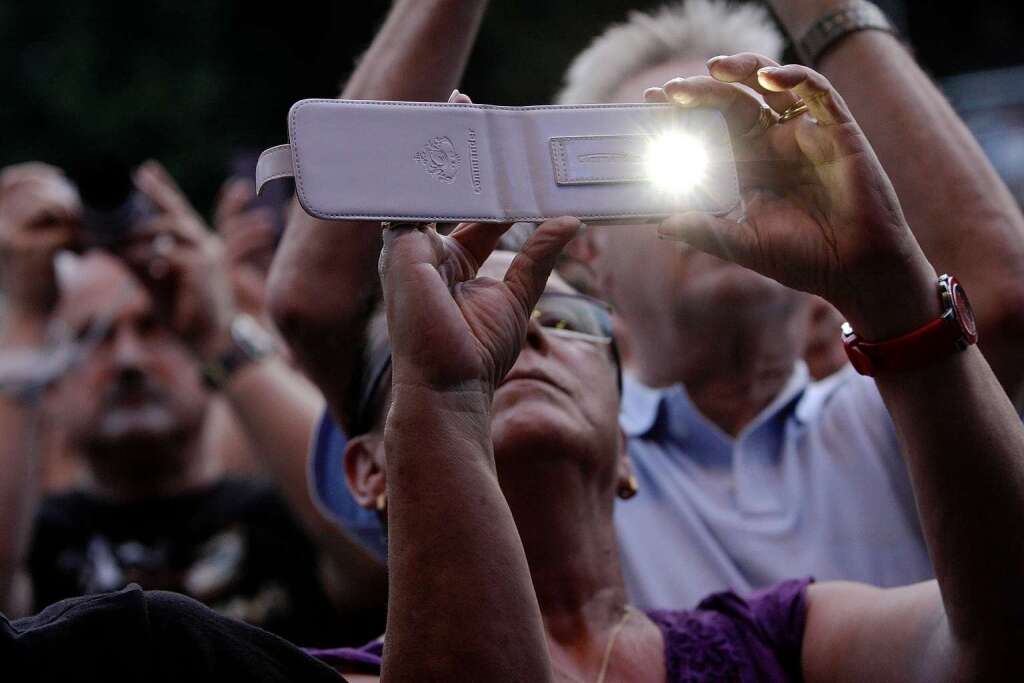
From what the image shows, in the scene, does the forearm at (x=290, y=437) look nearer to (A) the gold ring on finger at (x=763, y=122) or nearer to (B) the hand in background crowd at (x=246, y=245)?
(B) the hand in background crowd at (x=246, y=245)

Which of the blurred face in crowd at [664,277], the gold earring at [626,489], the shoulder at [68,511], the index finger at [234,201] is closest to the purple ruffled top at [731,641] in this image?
the gold earring at [626,489]

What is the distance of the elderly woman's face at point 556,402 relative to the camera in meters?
1.82

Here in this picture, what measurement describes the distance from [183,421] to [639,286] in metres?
1.38

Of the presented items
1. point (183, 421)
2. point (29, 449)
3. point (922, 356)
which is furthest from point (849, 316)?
point (183, 421)

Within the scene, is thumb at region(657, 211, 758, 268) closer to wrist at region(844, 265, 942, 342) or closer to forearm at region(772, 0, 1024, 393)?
wrist at region(844, 265, 942, 342)

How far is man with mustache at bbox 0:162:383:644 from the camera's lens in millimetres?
2883

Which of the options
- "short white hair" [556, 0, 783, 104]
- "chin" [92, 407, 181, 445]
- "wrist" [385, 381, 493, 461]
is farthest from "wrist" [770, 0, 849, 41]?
"chin" [92, 407, 181, 445]

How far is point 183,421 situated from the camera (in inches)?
135

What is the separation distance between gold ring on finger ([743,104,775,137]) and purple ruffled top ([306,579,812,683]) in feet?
2.27

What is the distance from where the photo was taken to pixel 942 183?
6.52 ft

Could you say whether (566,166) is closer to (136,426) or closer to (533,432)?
(533,432)

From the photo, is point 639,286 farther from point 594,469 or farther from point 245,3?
point 245,3

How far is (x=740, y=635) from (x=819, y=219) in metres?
0.61

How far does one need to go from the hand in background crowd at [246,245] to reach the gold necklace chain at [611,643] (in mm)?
1964
